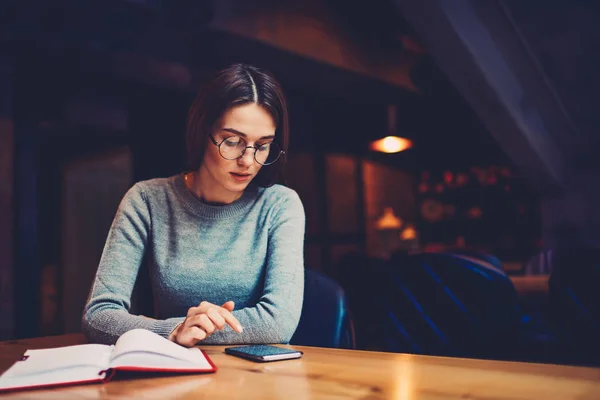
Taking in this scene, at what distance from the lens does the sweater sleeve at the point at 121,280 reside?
1.31m

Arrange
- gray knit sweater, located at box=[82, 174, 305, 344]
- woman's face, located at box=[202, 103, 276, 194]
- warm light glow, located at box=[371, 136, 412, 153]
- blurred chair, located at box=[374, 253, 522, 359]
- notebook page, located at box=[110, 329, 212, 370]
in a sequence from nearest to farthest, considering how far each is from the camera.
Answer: notebook page, located at box=[110, 329, 212, 370] < gray knit sweater, located at box=[82, 174, 305, 344] < woman's face, located at box=[202, 103, 276, 194] < blurred chair, located at box=[374, 253, 522, 359] < warm light glow, located at box=[371, 136, 412, 153]

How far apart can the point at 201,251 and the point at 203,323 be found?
1.60ft

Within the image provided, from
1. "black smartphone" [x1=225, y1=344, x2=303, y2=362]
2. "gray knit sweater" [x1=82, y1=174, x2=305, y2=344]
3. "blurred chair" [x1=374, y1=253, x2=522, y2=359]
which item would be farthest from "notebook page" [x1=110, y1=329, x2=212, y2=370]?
"blurred chair" [x1=374, y1=253, x2=522, y2=359]

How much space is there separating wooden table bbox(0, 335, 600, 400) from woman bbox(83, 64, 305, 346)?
425mm

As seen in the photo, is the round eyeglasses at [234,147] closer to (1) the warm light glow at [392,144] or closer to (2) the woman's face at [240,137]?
(2) the woman's face at [240,137]

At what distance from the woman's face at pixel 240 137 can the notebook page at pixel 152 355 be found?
667 mm

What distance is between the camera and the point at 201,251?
1.61 metres

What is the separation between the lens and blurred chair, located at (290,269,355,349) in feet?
4.84

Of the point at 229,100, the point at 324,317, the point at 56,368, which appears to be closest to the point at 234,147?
the point at 229,100

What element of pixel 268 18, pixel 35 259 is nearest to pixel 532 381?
pixel 268 18

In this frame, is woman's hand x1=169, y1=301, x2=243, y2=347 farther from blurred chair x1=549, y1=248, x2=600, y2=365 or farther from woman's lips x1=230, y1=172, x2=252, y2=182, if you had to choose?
blurred chair x1=549, y1=248, x2=600, y2=365

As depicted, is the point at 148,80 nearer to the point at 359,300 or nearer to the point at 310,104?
the point at 310,104

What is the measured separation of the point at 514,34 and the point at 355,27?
58.4 inches

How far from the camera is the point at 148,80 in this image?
4.71 m
